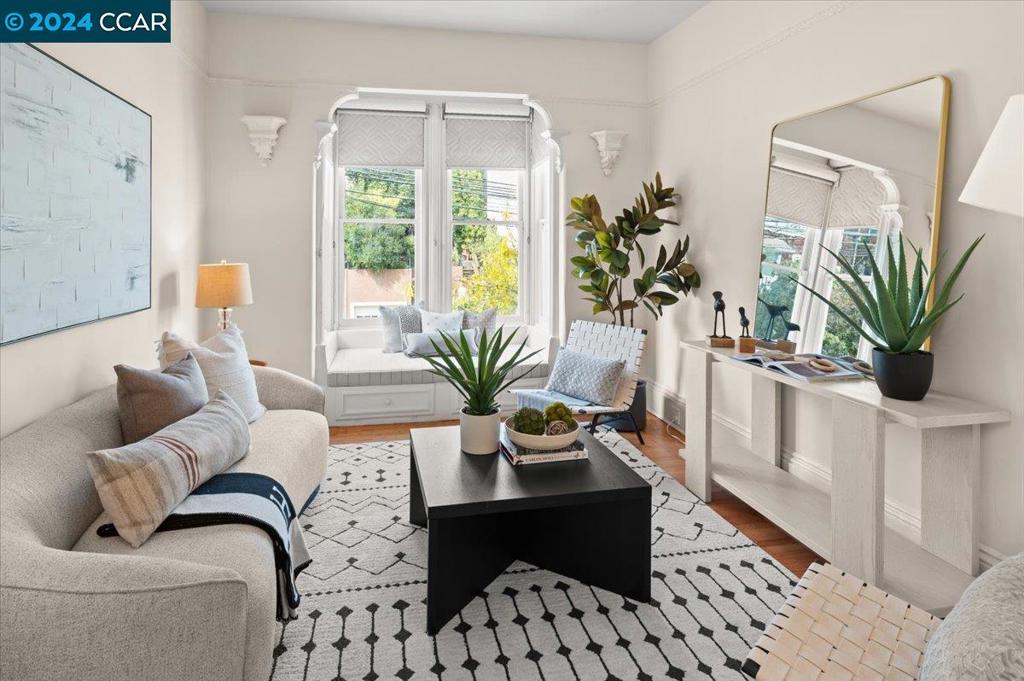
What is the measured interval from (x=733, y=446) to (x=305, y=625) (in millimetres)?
2540

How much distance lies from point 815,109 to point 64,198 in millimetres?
3428

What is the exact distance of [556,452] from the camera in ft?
7.73

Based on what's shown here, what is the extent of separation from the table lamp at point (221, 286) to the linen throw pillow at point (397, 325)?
162 cm

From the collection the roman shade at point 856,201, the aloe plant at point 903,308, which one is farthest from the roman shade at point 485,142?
the aloe plant at point 903,308

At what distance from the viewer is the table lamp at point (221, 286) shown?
3.68m

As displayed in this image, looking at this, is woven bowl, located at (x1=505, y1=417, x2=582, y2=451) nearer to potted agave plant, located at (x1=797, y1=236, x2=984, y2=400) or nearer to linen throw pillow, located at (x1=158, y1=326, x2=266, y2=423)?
potted agave plant, located at (x1=797, y1=236, x2=984, y2=400)

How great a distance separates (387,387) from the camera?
183 inches

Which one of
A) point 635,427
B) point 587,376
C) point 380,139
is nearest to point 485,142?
point 380,139

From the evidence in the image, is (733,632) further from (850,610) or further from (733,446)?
(733,446)

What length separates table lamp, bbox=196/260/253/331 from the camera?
3682 mm

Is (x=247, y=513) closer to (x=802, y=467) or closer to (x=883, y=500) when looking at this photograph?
(x=883, y=500)

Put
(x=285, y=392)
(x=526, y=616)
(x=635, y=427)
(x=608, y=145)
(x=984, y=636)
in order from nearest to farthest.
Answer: (x=984, y=636) < (x=526, y=616) < (x=285, y=392) < (x=635, y=427) < (x=608, y=145)

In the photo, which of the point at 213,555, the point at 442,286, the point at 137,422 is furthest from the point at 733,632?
the point at 442,286

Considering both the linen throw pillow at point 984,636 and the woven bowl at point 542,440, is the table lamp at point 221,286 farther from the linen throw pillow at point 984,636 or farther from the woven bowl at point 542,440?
the linen throw pillow at point 984,636
